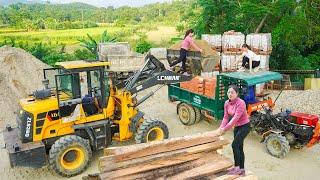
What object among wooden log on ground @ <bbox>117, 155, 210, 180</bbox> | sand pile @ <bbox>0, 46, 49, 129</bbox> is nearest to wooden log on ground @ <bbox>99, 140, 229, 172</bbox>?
wooden log on ground @ <bbox>117, 155, 210, 180</bbox>

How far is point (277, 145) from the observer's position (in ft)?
31.0

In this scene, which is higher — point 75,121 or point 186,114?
point 75,121

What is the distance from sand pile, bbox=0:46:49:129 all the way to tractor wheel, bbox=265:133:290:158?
8.71 m

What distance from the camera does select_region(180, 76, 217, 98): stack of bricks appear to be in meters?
11.0

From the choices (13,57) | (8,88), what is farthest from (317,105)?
(13,57)

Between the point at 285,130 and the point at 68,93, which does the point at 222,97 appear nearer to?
the point at 285,130

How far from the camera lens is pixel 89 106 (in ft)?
29.3

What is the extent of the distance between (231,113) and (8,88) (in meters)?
11.3

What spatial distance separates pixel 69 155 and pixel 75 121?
81 centimetres

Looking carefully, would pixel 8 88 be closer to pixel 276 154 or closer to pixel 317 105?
pixel 276 154

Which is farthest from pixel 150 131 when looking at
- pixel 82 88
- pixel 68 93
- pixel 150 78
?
pixel 68 93

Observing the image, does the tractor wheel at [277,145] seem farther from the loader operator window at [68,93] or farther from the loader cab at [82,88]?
the loader operator window at [68,93]

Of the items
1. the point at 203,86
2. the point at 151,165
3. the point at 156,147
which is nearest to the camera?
the point at 151,165

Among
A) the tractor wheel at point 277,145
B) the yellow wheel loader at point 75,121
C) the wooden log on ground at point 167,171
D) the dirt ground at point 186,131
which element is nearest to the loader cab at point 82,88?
the yellow wheel loader at point 75,121
